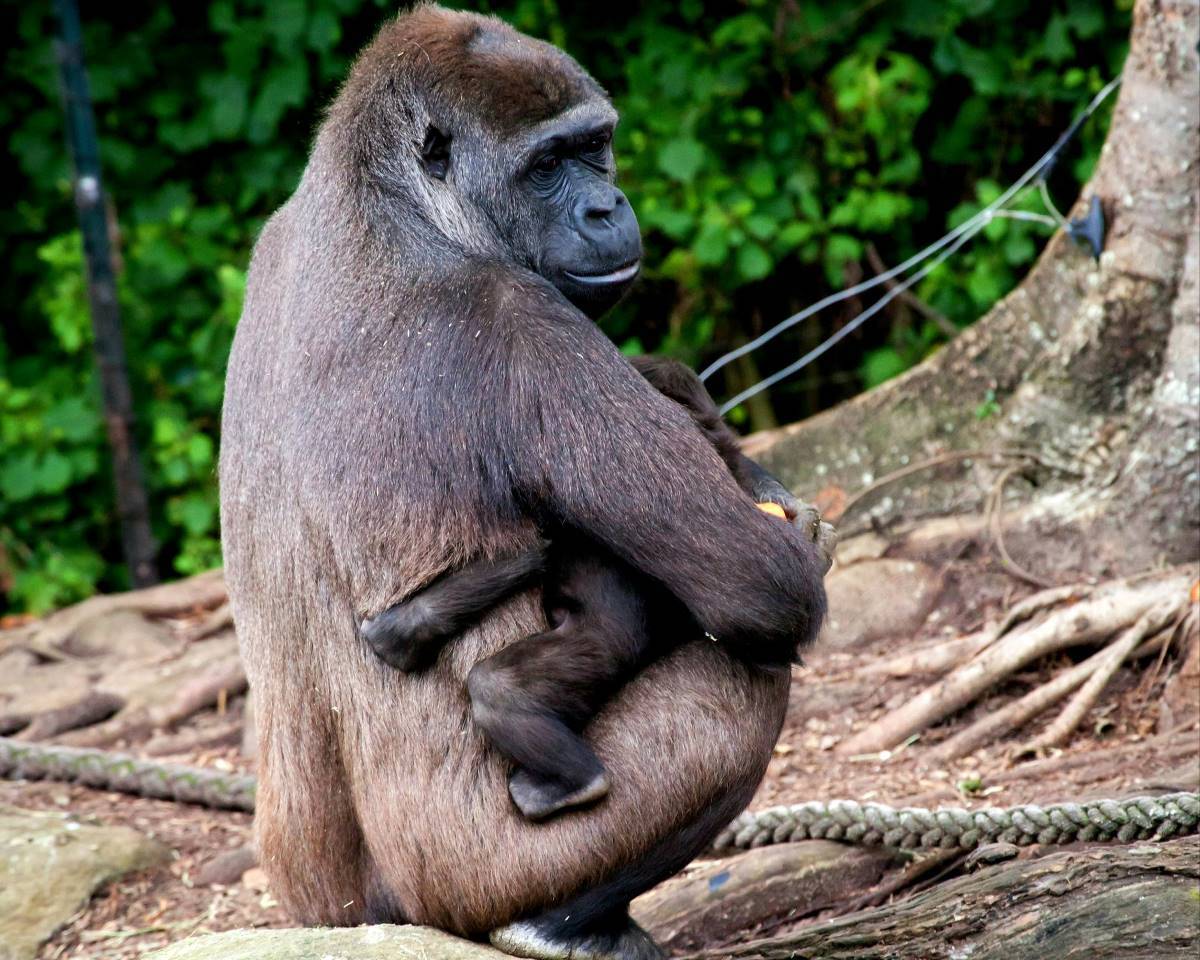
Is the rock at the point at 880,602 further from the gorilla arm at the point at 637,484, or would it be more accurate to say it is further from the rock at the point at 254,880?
the gorilla arm at the point at 637,484

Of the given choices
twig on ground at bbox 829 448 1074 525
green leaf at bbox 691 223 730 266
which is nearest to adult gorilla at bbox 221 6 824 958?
twig on ground at bbox 829 448 1074 525

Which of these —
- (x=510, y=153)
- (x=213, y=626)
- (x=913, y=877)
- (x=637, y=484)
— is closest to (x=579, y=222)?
(x=510, y=153)

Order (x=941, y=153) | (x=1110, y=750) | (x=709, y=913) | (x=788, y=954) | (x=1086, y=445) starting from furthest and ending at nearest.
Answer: (x=941, y=153) < (x=1086, y=445) < (x=1110, y=750) < (x=709, y=913) < (x=788, y=954)

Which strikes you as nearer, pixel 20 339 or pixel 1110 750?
pixel 1110 750

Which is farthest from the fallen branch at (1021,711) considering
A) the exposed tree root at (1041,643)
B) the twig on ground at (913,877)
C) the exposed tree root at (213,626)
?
the exposed tree root at (213,626)

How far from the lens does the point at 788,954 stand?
3277 millimetres

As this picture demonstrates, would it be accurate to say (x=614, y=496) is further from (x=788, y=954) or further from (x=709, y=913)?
(x=709, y=913)

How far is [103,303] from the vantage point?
7562 mm

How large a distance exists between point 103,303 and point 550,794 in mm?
5462

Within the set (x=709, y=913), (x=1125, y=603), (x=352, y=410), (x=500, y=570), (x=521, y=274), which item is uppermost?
(x=521, y=274)

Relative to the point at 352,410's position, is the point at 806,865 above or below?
below

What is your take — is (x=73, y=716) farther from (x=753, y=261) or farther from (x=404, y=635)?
(x=753, y=261)

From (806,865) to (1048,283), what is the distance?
8.57ft

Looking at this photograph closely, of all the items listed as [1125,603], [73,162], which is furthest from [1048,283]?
[73,162]
